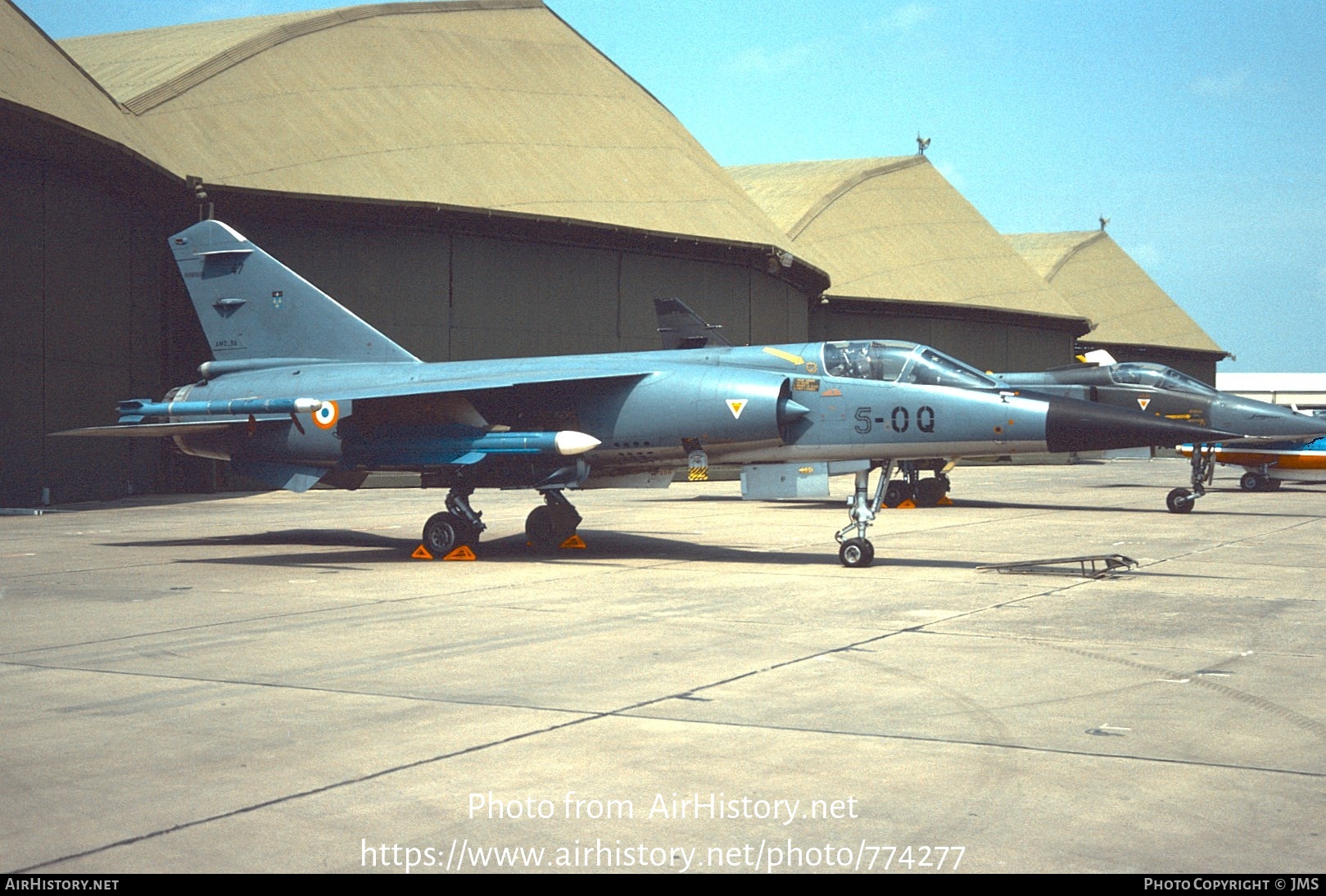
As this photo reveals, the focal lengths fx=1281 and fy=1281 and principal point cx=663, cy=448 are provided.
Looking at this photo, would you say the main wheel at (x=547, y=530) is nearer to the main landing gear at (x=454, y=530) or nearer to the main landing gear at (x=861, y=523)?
the main landing gear at (x=454, y=530)

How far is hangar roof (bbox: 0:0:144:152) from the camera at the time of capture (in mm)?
25078

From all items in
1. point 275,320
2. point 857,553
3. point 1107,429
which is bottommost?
point 857,553

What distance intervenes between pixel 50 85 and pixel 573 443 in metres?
18.3

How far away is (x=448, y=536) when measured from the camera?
16.4 metres

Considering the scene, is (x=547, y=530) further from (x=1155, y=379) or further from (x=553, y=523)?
(x=1155, y=379)

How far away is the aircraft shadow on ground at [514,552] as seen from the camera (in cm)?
1570

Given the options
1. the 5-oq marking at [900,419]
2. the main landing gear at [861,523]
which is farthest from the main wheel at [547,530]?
the 5-oq marking at [900,419]

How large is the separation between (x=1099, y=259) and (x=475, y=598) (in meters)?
83.7

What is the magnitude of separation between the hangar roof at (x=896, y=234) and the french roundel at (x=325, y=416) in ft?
149

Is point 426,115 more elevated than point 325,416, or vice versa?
point 426,115

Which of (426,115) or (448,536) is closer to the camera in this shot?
(448,536)

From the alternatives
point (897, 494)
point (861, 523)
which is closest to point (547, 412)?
point (861, 523)

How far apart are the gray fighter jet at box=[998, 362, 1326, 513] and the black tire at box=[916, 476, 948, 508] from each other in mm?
2552

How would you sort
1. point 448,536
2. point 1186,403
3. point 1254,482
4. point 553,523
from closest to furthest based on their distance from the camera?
point 448,536
point 553,523
point 1186,403
point 1254,482
